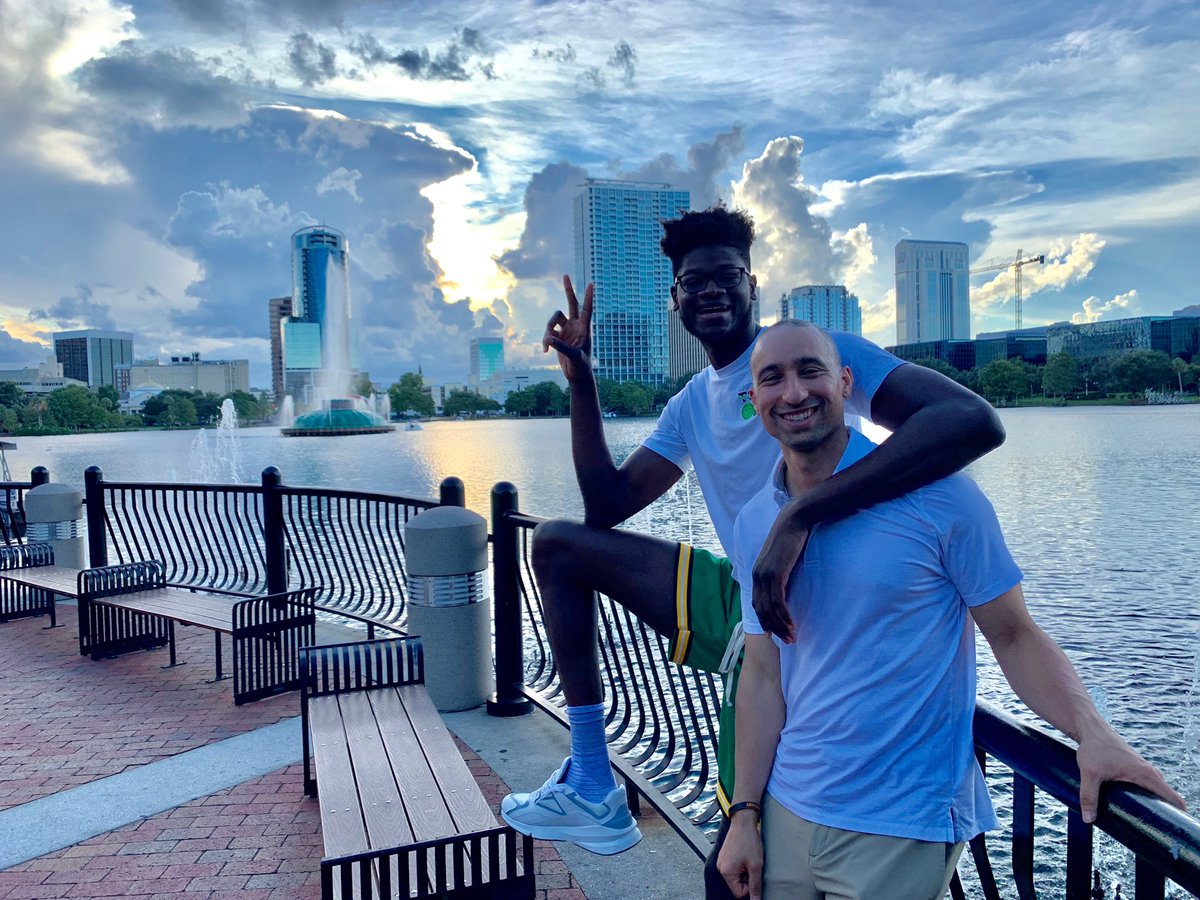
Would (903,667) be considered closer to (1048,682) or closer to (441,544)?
(1048,682)

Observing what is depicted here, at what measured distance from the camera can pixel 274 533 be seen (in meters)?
7.65

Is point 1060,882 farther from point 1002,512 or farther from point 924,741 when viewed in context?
point 1002,512

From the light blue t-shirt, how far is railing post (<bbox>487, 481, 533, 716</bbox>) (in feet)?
11.6

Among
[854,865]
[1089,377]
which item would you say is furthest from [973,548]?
[1089,377]

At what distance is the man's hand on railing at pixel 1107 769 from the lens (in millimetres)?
1381

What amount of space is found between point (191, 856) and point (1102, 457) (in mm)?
41321

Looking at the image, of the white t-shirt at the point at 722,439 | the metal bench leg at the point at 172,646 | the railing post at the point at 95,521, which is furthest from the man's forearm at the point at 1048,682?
the railing post at the point at 95,521

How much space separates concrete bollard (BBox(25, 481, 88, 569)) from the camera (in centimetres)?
877

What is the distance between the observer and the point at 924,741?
1693 mm

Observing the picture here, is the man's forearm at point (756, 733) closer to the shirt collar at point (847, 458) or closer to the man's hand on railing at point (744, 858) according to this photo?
the man's hand on railing at point (744, 858)

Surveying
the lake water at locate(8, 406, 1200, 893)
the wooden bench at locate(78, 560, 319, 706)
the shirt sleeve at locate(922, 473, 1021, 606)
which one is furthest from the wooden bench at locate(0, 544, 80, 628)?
the lake water at locate(8, 406, 1200, 893)

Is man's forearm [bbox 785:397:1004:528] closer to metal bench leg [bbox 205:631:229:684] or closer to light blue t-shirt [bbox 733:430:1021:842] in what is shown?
light blue t-shirt [bbox 733:430:1021:842]

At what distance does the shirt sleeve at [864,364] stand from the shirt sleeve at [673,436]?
919 millimetres

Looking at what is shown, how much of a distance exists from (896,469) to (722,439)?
3.63 ft
